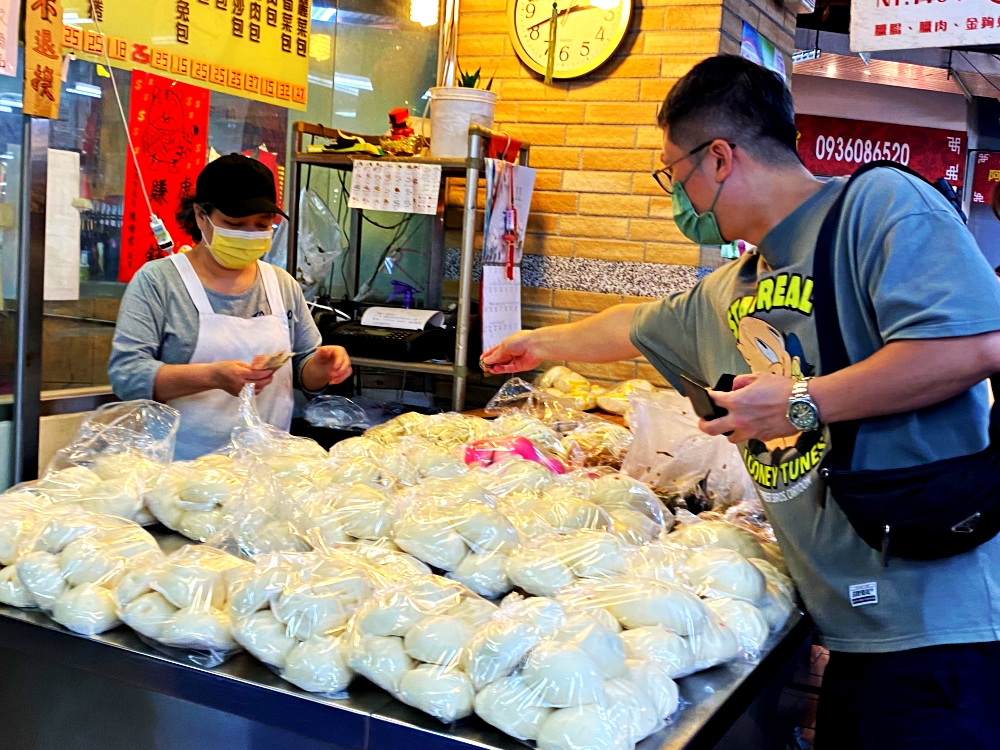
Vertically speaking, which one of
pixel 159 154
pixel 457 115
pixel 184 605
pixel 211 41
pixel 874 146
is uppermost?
pixel 874 146

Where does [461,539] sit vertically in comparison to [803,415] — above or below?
below

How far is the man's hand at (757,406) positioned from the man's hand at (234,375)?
148 cm

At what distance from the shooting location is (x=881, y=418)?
1.61 m

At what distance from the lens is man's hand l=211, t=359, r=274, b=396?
2717 mm

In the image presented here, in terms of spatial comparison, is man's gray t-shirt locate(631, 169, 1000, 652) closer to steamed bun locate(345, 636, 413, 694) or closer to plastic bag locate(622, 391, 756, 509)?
plastic bag locate(622, 391, 756, 509)

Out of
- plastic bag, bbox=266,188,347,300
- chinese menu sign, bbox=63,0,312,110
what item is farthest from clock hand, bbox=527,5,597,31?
plastic bag, bbox=266,188,347,300

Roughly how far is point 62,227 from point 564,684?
2.69m

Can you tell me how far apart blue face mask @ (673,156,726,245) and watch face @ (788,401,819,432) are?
1.58 feet

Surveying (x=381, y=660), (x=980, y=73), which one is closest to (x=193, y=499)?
(x=381, y=660)

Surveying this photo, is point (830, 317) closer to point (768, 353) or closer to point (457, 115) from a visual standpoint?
point (768, 353)

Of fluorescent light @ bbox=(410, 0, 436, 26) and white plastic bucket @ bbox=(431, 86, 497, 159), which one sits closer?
white plastic bucket @ bbox=(431, 86, 497, 159)

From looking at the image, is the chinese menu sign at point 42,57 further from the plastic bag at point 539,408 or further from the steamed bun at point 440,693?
the steamed bun at point 440,693

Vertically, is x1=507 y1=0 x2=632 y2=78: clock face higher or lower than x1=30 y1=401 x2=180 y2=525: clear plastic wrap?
higher

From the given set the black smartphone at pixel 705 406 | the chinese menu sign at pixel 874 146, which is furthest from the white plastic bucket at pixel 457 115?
the chinese menu sign at pixel 874 146
